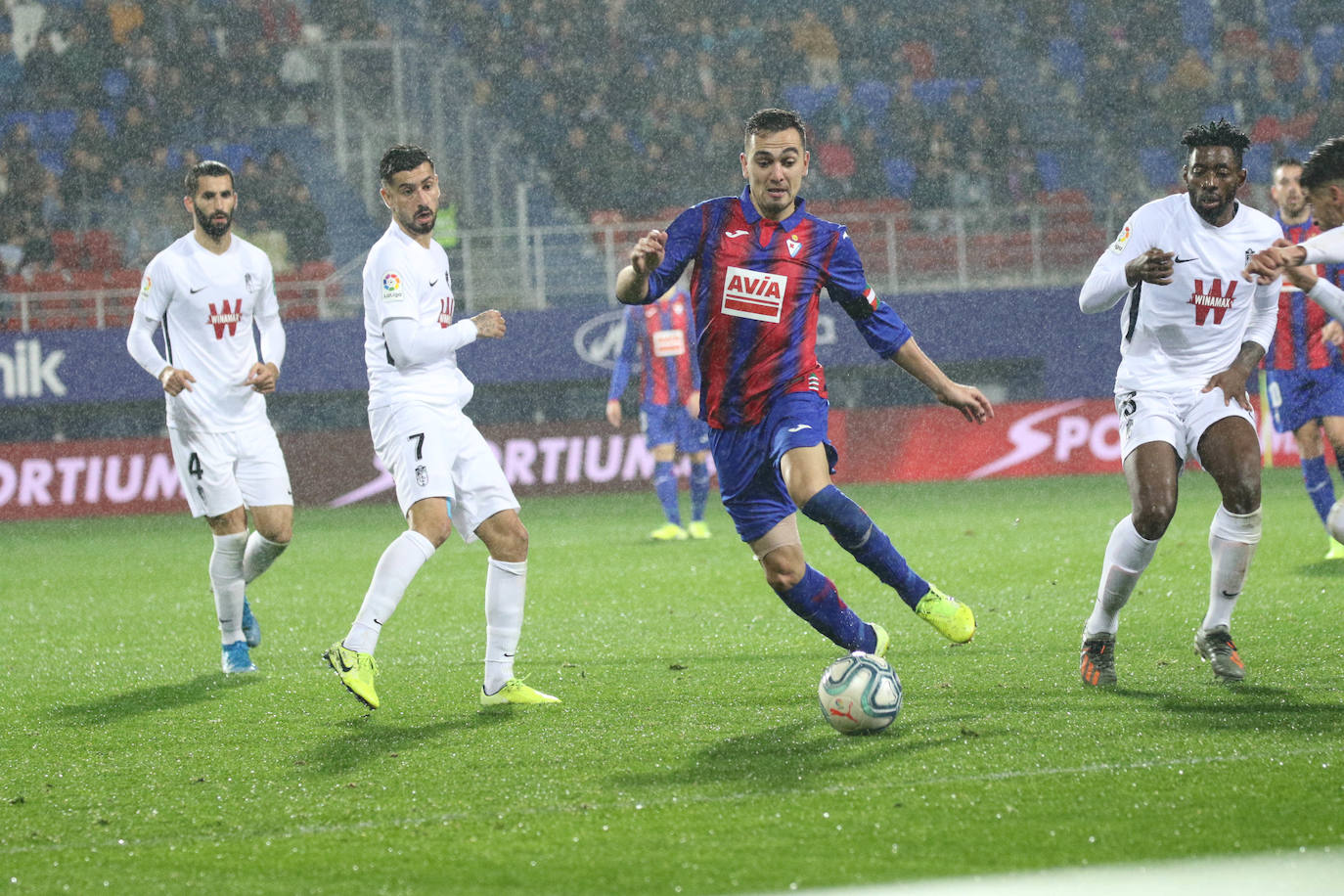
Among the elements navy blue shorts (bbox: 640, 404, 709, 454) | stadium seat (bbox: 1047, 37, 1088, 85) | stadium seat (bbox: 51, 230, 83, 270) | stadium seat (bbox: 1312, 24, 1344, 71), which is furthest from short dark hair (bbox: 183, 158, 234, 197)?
stadium seat (bbox: 1312, 24, 1344, 71)

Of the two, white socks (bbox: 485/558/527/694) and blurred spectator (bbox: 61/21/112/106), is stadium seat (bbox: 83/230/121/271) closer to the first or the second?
blurred spectator (bbox: 61/21/112/106)

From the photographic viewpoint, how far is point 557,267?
18.8m

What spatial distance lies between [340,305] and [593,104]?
5.47 metres

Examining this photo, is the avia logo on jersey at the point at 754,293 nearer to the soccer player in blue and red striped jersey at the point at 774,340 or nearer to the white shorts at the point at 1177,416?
the soccer player in blue and red striped jersey at the point at 774,340

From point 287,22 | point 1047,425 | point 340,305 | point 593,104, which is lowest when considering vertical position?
point 1047,425

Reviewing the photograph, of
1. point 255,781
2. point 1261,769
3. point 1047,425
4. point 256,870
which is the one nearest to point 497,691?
point 255,781

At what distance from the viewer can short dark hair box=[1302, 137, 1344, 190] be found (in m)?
5.32

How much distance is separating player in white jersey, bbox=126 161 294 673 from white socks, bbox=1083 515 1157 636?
3636 millimetres

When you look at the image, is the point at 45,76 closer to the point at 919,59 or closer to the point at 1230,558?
the point at 919,59

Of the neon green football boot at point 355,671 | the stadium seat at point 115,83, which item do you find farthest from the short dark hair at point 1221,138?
the stadium seat at point 115,83

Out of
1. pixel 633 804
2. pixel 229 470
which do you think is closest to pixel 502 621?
pixel 633 804

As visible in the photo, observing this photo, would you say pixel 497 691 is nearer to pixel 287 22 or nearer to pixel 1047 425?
pixel 1047 425

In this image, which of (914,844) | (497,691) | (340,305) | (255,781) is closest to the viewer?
(914,844)

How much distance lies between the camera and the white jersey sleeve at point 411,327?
5.68 meters
